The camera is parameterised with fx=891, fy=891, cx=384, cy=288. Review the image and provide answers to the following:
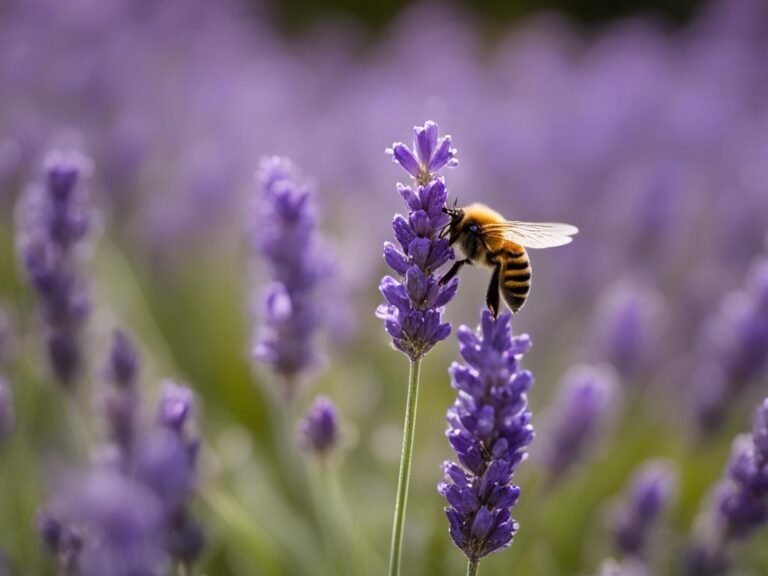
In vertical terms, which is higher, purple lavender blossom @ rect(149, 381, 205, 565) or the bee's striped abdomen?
the bee's striped abdomen

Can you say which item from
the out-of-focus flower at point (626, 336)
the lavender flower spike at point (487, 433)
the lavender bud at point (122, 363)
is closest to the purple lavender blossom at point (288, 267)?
the lavender bud at point (122, 363)

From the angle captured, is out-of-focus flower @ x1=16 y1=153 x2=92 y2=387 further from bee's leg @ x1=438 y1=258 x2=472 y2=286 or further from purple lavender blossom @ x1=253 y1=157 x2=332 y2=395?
bee's leg @ x1=438 y1=258 x2=472 y2=286

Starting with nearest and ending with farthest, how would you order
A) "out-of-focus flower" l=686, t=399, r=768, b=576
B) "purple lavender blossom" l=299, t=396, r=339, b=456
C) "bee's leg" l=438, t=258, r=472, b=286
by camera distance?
"bee's leg" l=438, t=258, r=472, b=286 < "out-of-focus flower" l=686, t=399, r=768, b=576 < "purple lavender blossom" l=299, t=396, r=339, b=456

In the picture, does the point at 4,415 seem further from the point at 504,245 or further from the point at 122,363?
the point at 504,245

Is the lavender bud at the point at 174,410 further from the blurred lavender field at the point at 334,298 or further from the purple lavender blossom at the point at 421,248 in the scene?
the purple lavender blossom at the point at 421,248

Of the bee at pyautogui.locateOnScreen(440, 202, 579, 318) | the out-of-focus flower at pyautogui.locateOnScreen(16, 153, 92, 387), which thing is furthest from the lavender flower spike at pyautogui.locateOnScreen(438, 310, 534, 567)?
the out-of-focus flower at pyautogui.locateOnScreen(16, 153, 92, 387)

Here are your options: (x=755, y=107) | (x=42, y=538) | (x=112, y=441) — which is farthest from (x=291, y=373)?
(x=755, y=107)

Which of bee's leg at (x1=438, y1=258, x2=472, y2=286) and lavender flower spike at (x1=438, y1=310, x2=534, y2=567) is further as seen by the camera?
bee's leg at (x1=438, y1=258, x2=472, y2=286)
